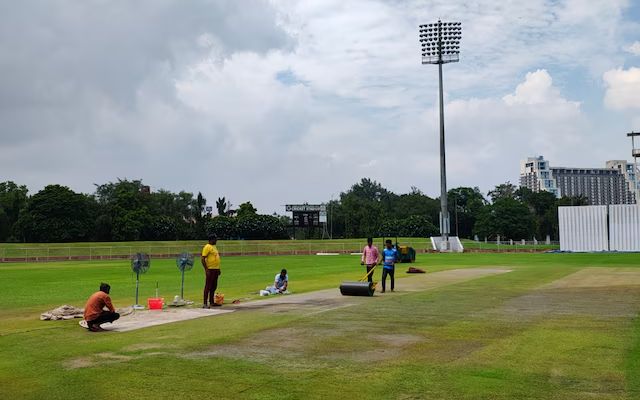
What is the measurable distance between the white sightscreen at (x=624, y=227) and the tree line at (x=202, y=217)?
166ft

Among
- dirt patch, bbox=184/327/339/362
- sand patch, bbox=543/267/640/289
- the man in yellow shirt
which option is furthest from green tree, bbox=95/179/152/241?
dirt patch, bbox=184/327/339/362

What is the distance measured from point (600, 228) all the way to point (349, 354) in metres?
73.2

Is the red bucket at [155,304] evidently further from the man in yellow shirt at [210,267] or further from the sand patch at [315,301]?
the sand patch at [315,301]

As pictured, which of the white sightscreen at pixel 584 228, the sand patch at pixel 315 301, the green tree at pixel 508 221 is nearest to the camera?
the sand patch at pixel 315 301

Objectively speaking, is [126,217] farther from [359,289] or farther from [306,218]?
[359,289]

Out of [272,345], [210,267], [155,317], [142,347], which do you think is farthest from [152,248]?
[272,345]

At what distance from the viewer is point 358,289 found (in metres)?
20.2

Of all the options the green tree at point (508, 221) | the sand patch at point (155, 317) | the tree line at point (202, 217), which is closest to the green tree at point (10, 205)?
the tree line at point (202, 217)

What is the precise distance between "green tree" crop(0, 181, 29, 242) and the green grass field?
9924cm

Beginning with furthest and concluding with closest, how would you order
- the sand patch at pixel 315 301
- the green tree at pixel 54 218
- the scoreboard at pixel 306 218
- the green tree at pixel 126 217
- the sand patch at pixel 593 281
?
the green tree at pixel 126 217 → the green tree at pixel 54 218 → the scoreboard at pixel 306 218 → the sand patch at pixel 593 281 → the sand patch at pixel 315 301

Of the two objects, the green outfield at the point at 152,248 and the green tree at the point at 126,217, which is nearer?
the green outfield at the point at 152,248

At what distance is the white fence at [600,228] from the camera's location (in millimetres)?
73375

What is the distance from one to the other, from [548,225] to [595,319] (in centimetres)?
13658

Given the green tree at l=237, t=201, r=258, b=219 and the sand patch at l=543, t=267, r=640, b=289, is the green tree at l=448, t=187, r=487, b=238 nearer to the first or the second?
the green tree at l=237, t=201, r=258, b=219
